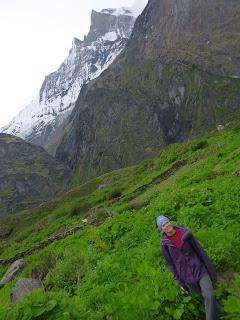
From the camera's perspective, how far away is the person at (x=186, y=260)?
10383 mm

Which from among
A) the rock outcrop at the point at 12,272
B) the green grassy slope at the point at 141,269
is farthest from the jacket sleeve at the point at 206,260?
the rock outcrop at the point at 12,272

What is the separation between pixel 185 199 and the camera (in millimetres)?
21219

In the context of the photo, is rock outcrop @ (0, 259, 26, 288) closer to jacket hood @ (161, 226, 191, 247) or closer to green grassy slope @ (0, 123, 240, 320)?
green grassy slope @ (0, 123, 240, 320)

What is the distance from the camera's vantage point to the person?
34.1ft

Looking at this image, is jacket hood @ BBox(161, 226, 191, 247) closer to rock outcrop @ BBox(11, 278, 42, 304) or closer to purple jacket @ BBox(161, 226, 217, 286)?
purple jacket @ BBox(161, 226, 217, 286)

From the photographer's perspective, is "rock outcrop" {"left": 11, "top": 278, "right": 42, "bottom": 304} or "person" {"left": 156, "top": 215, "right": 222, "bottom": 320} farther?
"rock outcrop" {"left": 11, "top": 278, "right": 42, "bottom": 304}

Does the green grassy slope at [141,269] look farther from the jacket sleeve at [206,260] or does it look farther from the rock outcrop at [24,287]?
the rock outcrop at [24,287]

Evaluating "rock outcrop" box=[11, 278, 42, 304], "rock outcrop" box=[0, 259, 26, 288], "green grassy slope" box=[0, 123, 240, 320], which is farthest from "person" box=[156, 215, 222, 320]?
"rock outcrop" box=[0, 259, 26, 288]

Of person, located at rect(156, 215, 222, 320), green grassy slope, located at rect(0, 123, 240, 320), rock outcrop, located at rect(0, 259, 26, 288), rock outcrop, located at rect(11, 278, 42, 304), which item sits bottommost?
rock outcrop, located at rect(0, 259, 26, 288)

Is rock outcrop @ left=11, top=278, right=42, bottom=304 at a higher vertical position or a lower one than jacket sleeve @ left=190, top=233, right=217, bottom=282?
lower

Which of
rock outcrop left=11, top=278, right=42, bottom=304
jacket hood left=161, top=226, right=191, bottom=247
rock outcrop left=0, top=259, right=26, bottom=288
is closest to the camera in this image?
jacket hood left=161, top=226, right=191, bottom=247

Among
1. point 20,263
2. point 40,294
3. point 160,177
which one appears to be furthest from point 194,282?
point 160,177

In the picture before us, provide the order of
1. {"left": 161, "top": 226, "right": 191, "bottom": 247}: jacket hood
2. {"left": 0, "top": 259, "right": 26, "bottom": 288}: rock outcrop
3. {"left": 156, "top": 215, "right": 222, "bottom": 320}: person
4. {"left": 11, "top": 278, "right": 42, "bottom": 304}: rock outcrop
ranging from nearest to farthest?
{"left": 156, "top": 215, "right": 222, "bottom": 320}: person, {"left": 161, "top": 226, "right": 191, "bottom": 247}: jacket hood, {"left": 11, "top": 278, "right": 42, "bottom": 304}: rock outcrop, {"left": 0, "top": 259, "right": 26, "bottom": 288}: rock outcrop

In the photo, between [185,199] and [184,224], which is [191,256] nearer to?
[184,224]
